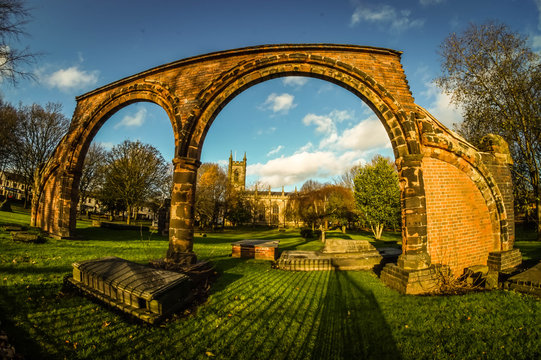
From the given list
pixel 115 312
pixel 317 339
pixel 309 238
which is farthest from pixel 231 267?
pixel 309 238

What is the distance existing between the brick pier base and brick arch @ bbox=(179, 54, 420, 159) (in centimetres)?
321

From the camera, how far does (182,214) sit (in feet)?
20.8

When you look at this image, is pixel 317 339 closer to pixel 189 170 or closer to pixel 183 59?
pixel 189 170

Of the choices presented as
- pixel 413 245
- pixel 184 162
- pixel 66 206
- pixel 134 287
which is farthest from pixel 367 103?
pixel 66 206

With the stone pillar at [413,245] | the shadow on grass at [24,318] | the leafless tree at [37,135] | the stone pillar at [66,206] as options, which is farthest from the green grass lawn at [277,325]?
the leafless tree at [37,135]

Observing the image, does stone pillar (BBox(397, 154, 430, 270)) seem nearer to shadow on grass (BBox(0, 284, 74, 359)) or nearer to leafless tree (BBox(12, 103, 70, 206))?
shadow on grass (BBox(0, 284, 74, 359))

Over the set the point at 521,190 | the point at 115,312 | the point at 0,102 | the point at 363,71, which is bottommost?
the point at 115,312

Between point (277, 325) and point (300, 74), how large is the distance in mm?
7283

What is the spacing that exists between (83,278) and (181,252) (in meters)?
2.22

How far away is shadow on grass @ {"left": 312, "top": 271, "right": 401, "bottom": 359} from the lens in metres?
3.02

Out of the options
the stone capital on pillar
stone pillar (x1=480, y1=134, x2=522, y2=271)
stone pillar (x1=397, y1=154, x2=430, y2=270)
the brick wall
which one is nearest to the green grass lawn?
stone pillar (x1=397, y1=154, x2=430, y2=270)

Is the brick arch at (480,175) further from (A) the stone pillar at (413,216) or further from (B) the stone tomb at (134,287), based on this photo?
(B) the stone tomb at (134,287)

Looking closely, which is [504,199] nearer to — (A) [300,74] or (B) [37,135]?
(A) [300,74]

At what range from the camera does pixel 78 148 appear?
1030cm
